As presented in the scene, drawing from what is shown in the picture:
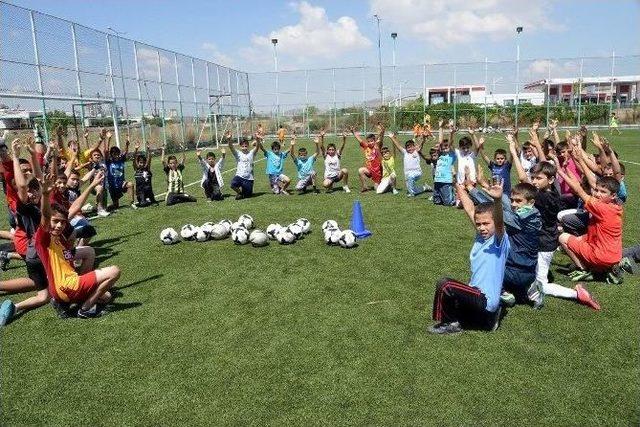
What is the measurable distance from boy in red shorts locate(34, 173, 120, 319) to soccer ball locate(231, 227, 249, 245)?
119 inches

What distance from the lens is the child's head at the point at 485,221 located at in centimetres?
465

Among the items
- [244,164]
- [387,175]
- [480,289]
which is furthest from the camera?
[387,175]

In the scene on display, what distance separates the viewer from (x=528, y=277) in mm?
5363

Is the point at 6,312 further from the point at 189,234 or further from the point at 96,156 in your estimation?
the point at 96,156

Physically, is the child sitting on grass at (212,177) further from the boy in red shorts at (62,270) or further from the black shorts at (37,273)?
the boy in red shorts at (62,270)

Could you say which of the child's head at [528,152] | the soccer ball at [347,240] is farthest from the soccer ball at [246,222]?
the child's head at [528,152]

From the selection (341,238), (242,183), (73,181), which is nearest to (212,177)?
(242,183)

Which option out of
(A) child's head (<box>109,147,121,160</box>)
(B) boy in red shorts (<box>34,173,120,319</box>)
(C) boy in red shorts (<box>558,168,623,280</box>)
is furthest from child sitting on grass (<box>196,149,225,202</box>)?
(C) boy in red shorts (<box>558,168,623,280</box>)

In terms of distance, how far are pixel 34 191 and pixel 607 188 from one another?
6966 mm

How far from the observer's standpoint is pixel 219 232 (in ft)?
29.2

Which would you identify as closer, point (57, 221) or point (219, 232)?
point (57, 221)

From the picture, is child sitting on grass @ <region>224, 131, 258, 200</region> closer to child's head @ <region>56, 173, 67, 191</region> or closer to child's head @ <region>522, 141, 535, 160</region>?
child's head @ <region>56, 173, 67, 191</region>

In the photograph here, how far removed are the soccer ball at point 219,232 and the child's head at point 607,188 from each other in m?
5.83

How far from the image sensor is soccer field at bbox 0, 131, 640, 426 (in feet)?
12.3
